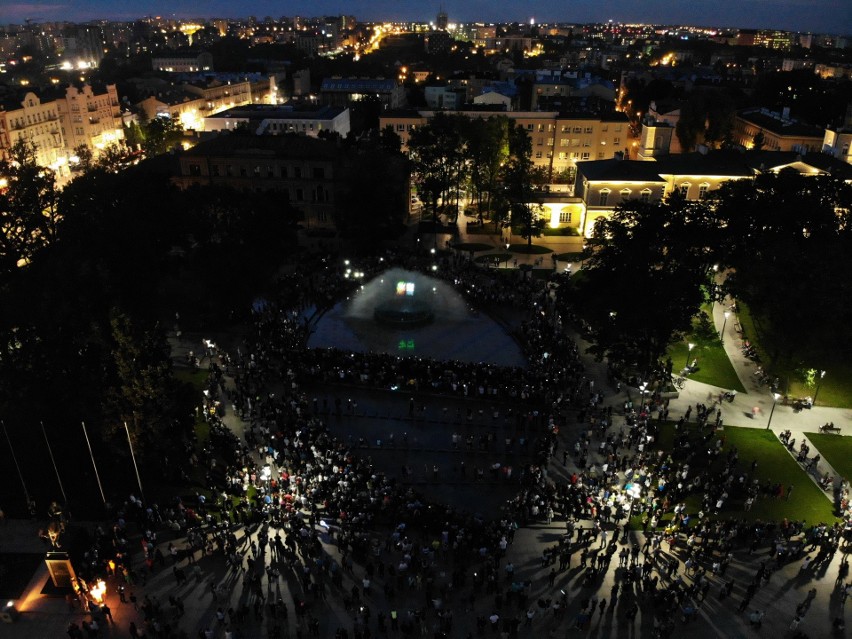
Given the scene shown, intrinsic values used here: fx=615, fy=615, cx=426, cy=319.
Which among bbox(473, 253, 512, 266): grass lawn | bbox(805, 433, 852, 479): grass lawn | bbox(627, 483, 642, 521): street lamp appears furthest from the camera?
bbox(473, 253, 512, 266): grass lawn

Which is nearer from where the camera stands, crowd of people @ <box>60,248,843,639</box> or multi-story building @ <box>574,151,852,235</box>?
crowd of people @ <box>60,248,843,639</box>

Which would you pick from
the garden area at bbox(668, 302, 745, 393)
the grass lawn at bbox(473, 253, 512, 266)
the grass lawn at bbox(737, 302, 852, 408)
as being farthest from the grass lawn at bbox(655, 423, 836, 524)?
the grass lawn at bbox(473, 253, 512, 266)

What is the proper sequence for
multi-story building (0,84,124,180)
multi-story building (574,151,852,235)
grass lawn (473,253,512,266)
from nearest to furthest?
grass lawn (473,253,512,266), multi-story building (574,151,852,235), multi-story building (0,84,124,180)

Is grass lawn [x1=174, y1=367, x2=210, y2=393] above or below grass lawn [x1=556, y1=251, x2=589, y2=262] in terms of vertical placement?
above

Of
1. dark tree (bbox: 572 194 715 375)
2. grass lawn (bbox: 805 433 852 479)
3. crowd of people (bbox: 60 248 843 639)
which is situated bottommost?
grass lawn (bbox: 805 433 852 479)

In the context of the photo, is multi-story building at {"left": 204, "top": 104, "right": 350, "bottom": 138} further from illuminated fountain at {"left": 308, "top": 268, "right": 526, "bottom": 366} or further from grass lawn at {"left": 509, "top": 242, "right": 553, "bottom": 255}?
illuminated fountain at {"left": 308, "top": 268, "right": 526, "bottom": 366}

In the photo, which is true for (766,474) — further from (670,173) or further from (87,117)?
(87,117)

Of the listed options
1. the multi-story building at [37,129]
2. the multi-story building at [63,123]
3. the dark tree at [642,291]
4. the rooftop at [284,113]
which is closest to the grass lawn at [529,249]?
the dark tree at [642,291]
